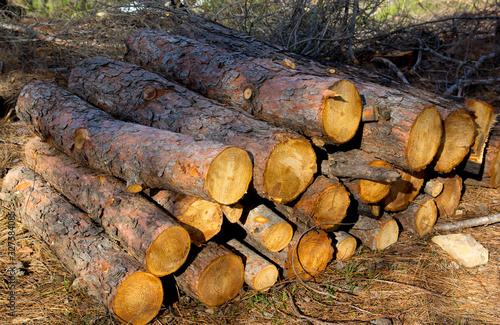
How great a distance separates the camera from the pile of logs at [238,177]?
2.53 m

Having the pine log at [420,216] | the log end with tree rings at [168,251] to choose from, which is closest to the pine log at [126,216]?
the log end with tree rings at [168,251]

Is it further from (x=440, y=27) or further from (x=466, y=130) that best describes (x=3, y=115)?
(x=440, y=27)

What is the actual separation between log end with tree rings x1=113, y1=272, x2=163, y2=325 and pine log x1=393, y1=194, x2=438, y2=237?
2.24 metres

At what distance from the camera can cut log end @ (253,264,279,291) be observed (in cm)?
276

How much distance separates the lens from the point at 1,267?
303 cm

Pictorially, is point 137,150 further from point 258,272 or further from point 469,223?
point 469,223

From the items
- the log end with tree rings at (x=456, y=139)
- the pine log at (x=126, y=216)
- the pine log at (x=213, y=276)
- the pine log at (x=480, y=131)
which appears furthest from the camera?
the pine log at (x=480, y=131)

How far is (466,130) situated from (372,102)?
0.86 metres

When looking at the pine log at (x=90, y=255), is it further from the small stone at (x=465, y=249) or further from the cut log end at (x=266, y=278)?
the small stone at (x=465, y=249)

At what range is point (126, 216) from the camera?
2666 mm

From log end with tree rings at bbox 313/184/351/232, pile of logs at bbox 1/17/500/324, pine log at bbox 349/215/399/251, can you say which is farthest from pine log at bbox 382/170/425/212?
log end with tree rings at bbox 313/184/351/232

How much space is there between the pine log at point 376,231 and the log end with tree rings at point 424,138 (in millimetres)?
580

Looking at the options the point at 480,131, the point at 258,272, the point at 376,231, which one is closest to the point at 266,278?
the point at 258,272

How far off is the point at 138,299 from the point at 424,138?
2.45m
